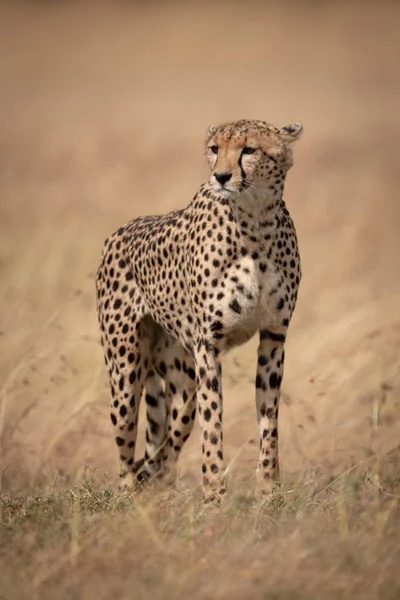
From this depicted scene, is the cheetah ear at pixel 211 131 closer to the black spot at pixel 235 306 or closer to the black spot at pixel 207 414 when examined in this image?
the black spot at pixel 235 306

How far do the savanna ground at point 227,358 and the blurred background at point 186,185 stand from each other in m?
0.03

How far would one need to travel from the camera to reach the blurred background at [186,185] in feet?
18.2

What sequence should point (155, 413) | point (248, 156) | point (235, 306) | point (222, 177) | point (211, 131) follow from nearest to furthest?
point (222, 177)
point (248, 156)
point (235, 306)
point (211, 131)
point (155, 413)

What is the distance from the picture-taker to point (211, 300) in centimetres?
418

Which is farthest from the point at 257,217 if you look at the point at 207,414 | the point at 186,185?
the point at 186,185

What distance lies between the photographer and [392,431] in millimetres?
5184

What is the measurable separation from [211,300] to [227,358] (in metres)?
2.79

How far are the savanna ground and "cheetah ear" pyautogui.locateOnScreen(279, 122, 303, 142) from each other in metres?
0.97

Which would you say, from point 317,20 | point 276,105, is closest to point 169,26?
point 317,20

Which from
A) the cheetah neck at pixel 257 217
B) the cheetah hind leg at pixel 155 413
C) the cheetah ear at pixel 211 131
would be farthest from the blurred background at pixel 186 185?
the cheetah ear at pixel 211 131

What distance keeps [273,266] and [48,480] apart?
1.16m

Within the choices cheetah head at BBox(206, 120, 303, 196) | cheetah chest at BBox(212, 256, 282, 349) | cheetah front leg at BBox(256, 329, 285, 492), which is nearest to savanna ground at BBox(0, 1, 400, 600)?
cheetah front leg at BBox(256, 329, 285, 492)

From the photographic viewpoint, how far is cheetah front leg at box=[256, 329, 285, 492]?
424 cm

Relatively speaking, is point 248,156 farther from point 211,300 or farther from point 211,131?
point 211,300
